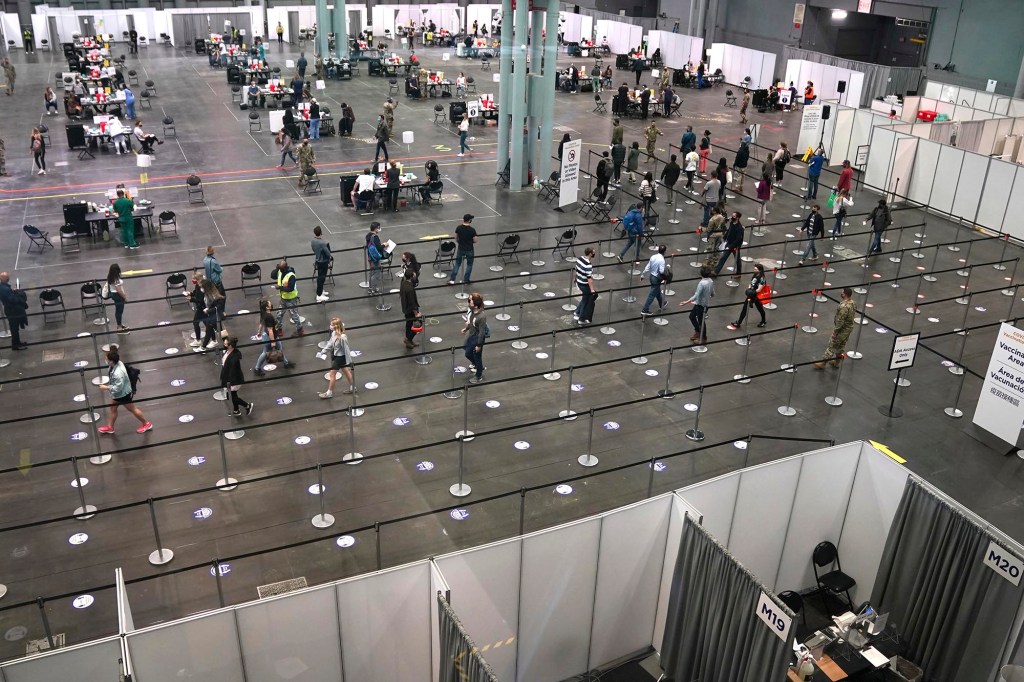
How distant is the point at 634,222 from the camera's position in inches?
789

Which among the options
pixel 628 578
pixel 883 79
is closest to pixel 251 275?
pixel 628 578

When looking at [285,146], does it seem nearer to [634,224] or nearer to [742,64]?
[634,224]

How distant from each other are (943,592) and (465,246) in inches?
456

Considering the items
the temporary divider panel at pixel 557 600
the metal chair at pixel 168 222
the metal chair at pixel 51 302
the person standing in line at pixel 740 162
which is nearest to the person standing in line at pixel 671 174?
the person standing in line at pixel 740 162

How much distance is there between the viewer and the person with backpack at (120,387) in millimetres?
12930

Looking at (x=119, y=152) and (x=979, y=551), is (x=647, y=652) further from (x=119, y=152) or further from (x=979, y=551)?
(x=119, y=152)

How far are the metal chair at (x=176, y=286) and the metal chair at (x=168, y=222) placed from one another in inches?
155

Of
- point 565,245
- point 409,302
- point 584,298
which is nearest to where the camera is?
point 409,302

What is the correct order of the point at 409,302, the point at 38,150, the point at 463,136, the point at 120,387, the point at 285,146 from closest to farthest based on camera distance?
the point at 120,387 < the point at 409,302 < the point at 38,150 < the point at 285,146 < the point at 463,136

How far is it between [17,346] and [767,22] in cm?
4286

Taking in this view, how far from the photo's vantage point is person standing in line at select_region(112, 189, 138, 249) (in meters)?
20.7

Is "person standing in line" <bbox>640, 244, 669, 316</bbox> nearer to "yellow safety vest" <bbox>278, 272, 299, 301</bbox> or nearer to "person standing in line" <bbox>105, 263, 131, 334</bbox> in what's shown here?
"yellow safety vest" <bbox>278, 272, 299, 301</bbox>

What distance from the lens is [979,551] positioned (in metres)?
9.44

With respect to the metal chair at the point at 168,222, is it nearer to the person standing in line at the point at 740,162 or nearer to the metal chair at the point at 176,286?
the metal chair at the point at 176,286
